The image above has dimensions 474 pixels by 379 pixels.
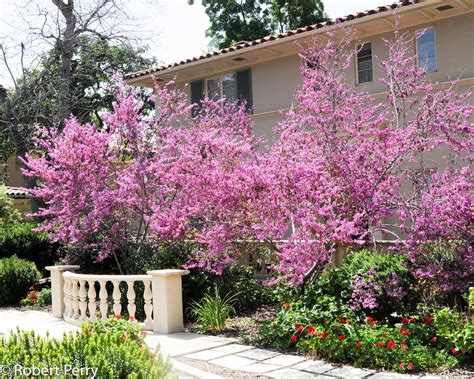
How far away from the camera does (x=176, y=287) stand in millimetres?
8641

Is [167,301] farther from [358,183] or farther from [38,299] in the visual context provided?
[38,299]

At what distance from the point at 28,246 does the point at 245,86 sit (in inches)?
320

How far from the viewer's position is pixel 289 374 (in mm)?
6281

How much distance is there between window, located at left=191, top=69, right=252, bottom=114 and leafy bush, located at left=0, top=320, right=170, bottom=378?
13.5 m

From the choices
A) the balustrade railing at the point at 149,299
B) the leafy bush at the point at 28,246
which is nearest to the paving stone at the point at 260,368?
the balustrade railing at the point at 149,299

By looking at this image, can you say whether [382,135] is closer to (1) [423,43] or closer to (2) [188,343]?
(2) [188,343]

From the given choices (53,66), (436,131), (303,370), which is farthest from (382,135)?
(53,66)

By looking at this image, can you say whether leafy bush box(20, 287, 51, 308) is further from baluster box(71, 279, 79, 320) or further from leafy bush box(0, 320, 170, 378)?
leafy bush box(0, 320, 170, 378)

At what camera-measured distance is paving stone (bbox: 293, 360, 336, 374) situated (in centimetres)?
640

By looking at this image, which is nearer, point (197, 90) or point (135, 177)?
point (135, 177)

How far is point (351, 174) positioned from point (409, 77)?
83.5 inches

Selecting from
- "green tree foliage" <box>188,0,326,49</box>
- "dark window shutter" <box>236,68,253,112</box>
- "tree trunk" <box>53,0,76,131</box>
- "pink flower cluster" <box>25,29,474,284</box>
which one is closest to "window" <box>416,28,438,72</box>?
"pink flower cluster" <box>25,29,474,284</box>

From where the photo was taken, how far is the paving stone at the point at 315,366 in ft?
21.0

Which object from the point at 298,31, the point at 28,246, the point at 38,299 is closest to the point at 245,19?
the point at 298,31
